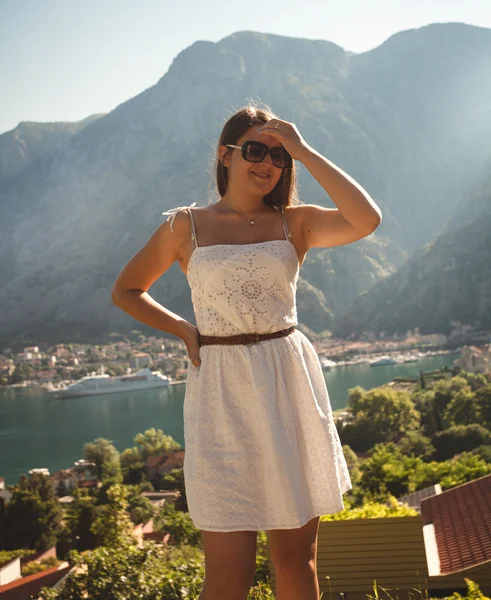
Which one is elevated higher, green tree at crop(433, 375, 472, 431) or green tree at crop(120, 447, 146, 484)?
green tree at crop(433, 375, 472, 431)

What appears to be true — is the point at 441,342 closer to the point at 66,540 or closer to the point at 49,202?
the point at 66,540

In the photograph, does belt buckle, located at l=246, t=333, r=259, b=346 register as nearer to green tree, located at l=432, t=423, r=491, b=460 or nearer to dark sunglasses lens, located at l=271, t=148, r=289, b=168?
dark sunglasses lens, located at l=271, t=148, r=289, b=168

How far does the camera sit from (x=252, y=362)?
46.8 inches

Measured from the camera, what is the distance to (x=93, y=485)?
2303 cm

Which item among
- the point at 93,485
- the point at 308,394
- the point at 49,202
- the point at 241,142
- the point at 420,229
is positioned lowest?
the point at 93,485

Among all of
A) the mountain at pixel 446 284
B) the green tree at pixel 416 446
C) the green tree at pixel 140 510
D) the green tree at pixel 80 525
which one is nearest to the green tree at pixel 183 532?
the green tree at pixel 80 525

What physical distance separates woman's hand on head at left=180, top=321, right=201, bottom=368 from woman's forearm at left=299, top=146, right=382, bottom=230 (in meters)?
0.34

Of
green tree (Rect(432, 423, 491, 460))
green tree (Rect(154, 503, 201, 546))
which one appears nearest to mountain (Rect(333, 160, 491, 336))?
green tree (Rect(432, 423, 491, 460))

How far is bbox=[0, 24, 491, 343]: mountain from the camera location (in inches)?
2835

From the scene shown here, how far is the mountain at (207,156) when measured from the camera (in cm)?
7200

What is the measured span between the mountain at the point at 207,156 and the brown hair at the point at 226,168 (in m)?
65.1

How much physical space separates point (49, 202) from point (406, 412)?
6944cm

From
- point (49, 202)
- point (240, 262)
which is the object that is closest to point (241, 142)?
point (240, 262)

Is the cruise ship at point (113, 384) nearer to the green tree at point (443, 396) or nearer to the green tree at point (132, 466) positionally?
the green tree at point (132, 466)
